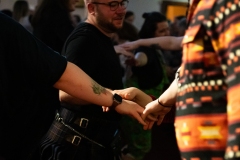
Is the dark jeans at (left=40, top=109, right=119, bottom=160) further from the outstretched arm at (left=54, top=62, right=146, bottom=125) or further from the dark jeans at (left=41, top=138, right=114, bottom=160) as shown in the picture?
the outstretched arm at (left=54, top=62, right=146, bottom=125)

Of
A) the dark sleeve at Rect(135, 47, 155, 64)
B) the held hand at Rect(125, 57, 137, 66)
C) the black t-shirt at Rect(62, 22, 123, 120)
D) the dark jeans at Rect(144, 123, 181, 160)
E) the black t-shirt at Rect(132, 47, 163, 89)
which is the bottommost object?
the dark jeans at Rect(144, 123, 181, 160)

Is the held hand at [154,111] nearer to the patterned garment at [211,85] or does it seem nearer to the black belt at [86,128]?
the black belt at [86,128]

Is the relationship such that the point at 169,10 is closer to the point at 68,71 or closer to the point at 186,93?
the point at 68,71

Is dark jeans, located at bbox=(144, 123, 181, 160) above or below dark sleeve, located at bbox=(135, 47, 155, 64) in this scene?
below

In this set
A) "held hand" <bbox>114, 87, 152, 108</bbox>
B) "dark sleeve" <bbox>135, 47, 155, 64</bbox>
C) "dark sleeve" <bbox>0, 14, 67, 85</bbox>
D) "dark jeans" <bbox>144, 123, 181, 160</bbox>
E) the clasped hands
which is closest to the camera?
"dark sleeve" <bbox>0, 14, 67, 85</bbox>

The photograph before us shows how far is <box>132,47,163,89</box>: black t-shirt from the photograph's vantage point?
4.10m

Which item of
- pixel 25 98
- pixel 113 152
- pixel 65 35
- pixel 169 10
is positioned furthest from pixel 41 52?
pixel 169 10

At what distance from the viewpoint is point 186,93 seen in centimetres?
126

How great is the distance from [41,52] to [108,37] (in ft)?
2.83

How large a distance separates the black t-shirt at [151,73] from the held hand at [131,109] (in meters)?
1.91

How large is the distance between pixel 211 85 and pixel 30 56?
0.82 metres

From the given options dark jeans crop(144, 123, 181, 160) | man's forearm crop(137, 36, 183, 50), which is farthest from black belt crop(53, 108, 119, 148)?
dark jeans crop(144, 123, 181, 160)

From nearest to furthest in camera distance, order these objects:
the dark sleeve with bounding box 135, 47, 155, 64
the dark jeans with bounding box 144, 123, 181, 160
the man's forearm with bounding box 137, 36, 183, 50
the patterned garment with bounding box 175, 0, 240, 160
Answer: the patterned garment with bounding box 175, 0, 240, 160, the man's forearm with bounding box 137, 36, 183, 50, the dark sleeve with bounding box 135, 47, 155, 64, the dark jeans with bounding box 144, 123, 181, 160

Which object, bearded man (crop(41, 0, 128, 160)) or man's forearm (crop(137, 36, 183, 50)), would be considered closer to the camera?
→ bearded man (crop(41, 0, 128, 160))
